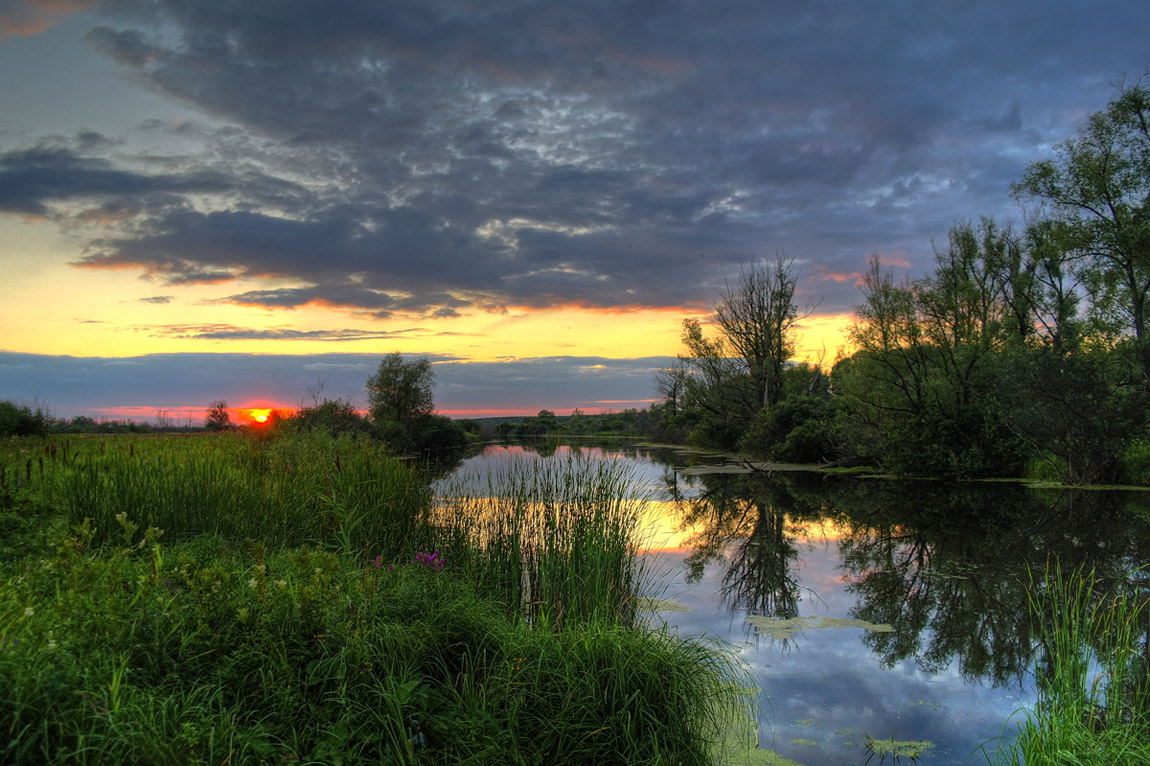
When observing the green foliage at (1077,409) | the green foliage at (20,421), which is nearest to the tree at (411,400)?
the green foliage at (20,421)

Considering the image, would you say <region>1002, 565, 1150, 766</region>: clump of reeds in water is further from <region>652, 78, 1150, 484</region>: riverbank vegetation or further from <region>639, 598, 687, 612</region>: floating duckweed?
<region>652, 78, 1150, 484</region>: riverbank vegetation

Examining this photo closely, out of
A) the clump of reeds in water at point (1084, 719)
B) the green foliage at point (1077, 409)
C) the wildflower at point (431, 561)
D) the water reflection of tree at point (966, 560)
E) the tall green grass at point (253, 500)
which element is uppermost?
the green foliage at point (1077, 409)

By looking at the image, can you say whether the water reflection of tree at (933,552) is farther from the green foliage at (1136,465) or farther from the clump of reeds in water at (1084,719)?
the green foliage at (1136,465)

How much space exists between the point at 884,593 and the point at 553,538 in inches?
193

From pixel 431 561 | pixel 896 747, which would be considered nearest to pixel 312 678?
pixel 431 561

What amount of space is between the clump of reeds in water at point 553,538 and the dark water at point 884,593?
575 mm

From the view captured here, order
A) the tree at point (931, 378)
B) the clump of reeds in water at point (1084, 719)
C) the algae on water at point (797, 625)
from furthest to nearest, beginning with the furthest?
the tree at point (931, 378) < the algae on water at point (797, 625) < the clump of reeds in water at point (1084, 719)

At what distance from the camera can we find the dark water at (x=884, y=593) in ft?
15.9

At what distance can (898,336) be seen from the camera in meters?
22.5

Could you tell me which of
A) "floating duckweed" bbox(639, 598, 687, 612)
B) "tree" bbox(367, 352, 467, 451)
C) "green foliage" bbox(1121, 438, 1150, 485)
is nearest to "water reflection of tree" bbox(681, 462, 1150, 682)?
"floating duckweed" bbox(639, 598, 687, 612)

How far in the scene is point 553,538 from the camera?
6.13 meters

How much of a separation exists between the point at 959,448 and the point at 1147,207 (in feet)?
27.8

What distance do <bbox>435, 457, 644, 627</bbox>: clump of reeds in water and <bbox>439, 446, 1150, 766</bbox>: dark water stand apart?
0.57m

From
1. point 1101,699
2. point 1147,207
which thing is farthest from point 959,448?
point 1101,699
